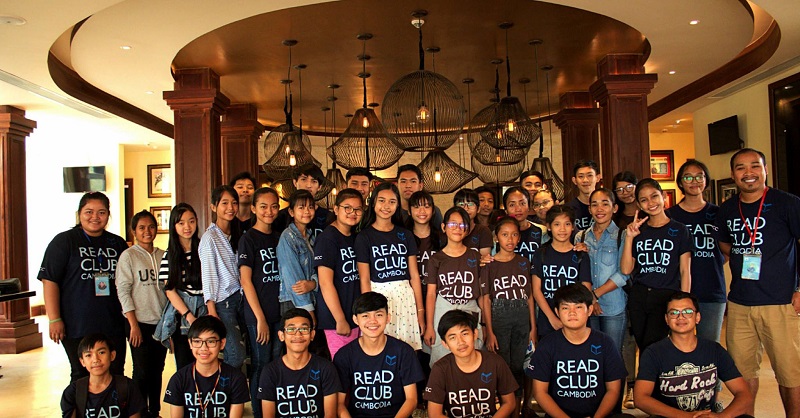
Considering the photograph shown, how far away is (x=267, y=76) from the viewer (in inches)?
287

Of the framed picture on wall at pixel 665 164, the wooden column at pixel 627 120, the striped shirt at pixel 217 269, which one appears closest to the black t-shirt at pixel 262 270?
the striped shirt at pixel 217 269

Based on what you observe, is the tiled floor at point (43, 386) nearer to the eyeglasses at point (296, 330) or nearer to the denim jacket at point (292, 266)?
the denim jacket at point (292, 266)

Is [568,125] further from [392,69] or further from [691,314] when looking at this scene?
[691,314]

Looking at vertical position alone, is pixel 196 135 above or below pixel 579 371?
above

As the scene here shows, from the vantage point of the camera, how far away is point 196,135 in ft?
21.4

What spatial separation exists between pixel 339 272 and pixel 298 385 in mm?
693

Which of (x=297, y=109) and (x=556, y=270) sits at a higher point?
(x=297, y=109)

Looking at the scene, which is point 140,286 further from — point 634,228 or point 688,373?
point 688,373

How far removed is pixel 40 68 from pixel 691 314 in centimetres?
564

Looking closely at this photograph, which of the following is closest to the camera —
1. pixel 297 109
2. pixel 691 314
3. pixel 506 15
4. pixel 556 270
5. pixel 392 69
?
pixel 691 314

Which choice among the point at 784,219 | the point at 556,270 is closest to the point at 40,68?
the point at 556,270

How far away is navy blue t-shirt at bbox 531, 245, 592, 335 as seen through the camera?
366 cm

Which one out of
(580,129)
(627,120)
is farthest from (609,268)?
(580,129)

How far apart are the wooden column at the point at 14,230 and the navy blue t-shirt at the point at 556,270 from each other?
6180mm
